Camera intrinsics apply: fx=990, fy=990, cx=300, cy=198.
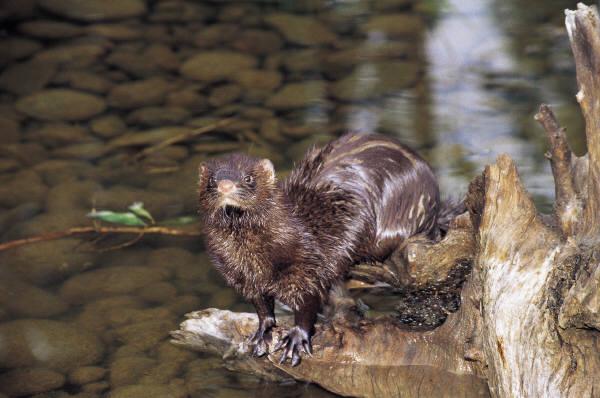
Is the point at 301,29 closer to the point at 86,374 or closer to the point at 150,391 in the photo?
the point at 86,374

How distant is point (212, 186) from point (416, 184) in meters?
1.43

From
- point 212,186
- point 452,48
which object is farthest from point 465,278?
point 452,48

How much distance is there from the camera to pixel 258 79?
9.27 m

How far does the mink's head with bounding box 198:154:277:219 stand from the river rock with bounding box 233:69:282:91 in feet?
14.0

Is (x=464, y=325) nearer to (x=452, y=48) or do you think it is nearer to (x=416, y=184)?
(x=416, y=184)

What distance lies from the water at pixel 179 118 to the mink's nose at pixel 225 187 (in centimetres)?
133

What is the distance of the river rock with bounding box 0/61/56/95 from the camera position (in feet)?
30.1

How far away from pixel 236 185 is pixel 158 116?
4139 mm

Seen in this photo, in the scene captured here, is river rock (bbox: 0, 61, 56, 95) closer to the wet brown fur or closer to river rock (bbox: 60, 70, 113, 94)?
river rock (bbox: 60, 70, 113, 94)

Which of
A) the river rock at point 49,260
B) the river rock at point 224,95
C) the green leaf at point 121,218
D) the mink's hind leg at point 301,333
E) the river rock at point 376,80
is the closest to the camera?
the mink's hind leg at point 301,333

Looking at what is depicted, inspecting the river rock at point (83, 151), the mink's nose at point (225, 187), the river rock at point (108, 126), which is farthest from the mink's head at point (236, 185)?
the river rock at point (108, 126)

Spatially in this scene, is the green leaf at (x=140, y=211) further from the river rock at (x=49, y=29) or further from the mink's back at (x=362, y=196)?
the river rock at (x=49, y=29)

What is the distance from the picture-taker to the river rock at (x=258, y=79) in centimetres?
915

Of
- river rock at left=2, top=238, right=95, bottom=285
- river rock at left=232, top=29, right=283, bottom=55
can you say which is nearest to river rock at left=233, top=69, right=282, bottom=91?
A: river rock at left=232, top=29, right=283, bottom=55
